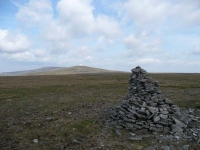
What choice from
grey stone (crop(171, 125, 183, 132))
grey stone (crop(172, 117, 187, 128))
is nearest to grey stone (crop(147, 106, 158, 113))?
grey stone (crop(172, 117, 187, 128))

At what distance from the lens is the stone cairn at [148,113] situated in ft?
44.5

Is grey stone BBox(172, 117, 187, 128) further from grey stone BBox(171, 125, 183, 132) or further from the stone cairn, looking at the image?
grey stone BBox(171, 125, 183, 132)

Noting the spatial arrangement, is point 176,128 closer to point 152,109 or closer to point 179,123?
point 179,123

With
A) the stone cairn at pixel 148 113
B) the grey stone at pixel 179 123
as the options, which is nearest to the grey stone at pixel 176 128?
the stone cairn at pixel 148 113

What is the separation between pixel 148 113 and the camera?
13898 mm

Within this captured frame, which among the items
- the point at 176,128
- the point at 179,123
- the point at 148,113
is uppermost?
the point at 148,113

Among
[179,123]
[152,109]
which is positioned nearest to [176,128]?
[179,123]

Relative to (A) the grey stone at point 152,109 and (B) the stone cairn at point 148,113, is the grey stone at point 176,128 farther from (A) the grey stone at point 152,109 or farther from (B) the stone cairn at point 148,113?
(A) the grey stone at point 152,109

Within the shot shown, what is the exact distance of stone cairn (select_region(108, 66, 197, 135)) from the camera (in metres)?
13.6

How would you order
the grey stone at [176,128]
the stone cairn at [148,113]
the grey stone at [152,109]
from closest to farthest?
the grey stone at [176,128], the stone cairn at [148,113], the grey stone at [152,109]

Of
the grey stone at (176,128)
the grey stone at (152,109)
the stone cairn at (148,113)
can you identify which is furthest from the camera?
the grey stone at (152,109)

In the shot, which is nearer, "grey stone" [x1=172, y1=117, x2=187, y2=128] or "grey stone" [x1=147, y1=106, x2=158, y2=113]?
"grey stone" [x1=172, y1=117, x2=187, y2=128]

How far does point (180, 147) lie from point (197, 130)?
3196 mm

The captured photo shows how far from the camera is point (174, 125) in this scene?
44.1ft
